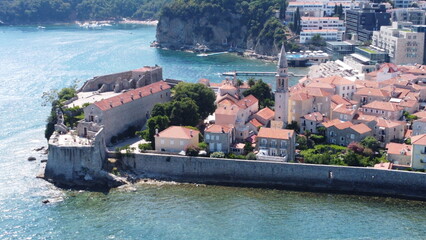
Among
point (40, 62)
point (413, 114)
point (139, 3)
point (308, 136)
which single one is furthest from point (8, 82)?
point (139, 3)

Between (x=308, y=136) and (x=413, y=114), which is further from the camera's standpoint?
(x=413, y=114)

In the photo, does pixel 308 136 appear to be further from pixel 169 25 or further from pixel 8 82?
pixel 169 25

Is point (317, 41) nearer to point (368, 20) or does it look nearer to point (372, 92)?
point (368, 20)

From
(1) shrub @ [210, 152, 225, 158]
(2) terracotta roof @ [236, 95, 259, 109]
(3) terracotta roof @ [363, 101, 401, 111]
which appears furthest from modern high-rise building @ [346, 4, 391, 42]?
(1) shrub @ [210, 152, 225, 158]

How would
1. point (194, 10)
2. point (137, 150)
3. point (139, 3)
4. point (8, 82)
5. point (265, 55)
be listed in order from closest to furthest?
point (137, 150) < point (8, 82) < point (265, 55) < point (194, 10) < point (139, 3)

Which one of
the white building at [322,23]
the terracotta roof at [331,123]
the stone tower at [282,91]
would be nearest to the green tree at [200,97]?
the stone tower at [282,91]

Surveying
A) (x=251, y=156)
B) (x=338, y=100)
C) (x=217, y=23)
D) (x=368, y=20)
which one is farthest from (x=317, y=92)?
(x=217, y=23)
